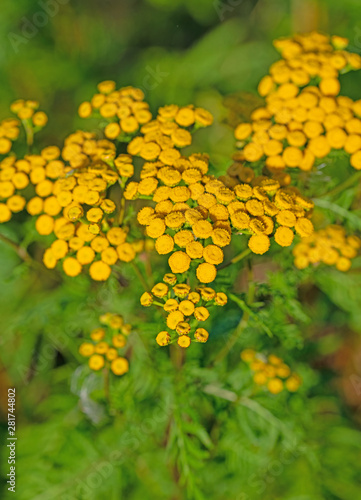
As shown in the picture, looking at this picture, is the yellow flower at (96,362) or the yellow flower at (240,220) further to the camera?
the yellow flower at (96,362)

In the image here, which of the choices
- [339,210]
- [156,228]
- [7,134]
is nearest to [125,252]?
[156,228]

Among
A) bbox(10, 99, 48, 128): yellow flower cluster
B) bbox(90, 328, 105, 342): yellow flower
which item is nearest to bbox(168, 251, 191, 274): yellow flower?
bbox(90, 328, 105, 342): yellow flower

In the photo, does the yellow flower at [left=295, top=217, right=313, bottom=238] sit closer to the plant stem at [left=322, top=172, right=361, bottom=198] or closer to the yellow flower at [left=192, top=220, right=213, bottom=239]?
the yellow flower at [left=192, top=220, right=213, bottom=239]

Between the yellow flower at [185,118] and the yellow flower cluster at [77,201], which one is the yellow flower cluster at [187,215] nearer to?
the yellow flower cluster at [77,201]

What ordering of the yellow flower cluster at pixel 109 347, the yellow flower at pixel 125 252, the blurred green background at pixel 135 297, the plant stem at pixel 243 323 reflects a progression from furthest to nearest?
1. the blurred green background at pixel 135 297
2. the yellow flower cluster at pixel 109 347
3. the plant stem at pixel 243 323
4. the yellow flower at pixel 125 252

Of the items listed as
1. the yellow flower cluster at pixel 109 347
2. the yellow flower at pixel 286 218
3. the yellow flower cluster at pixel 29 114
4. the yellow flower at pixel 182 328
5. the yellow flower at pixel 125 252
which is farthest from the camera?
the yellow flower cluster at pixel 29 114

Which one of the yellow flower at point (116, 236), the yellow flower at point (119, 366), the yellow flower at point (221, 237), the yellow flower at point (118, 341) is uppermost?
the yellow flower at point (221, 237)

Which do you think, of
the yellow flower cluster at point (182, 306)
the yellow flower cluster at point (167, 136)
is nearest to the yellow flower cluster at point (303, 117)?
the yellow flower cluster at point (167, 136)
